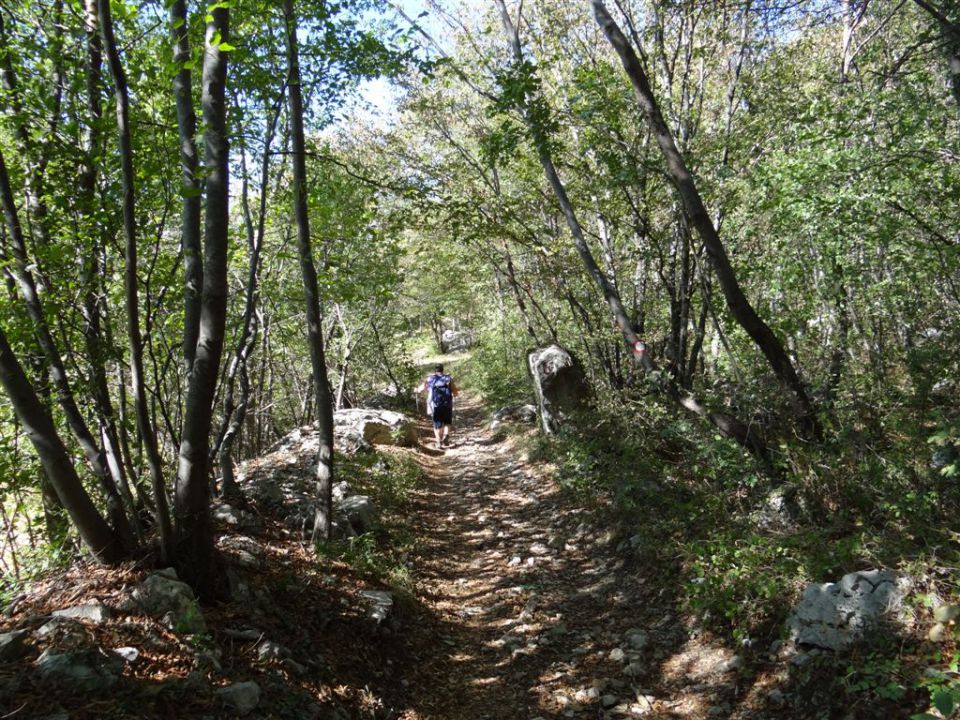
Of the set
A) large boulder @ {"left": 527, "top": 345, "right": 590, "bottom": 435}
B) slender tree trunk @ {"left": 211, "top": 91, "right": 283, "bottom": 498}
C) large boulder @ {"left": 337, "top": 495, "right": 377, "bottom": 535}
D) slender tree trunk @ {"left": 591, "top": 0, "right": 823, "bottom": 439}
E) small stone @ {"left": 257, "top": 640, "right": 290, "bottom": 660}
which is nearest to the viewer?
small stone @ {"left": 257, "top": 640, "right": 290, "bottom": 660}

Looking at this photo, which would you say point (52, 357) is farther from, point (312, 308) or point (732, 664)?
point (732, 664)

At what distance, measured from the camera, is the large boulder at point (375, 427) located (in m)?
12.5

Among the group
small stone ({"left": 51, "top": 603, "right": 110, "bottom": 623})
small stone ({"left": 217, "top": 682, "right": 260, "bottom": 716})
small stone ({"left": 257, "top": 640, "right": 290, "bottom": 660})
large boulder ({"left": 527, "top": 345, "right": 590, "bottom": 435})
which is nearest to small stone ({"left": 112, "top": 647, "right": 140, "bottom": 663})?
small stone ({"left": 51, "top": 603, "right": 110, "bottom": 623})

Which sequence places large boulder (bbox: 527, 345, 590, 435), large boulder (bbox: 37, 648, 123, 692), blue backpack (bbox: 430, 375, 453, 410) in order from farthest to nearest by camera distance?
1. blue backpack (bbox: 430, 375, 453, 410)
2. large boulder (bbox: 527, 345, 590, 435)
3. large boulder (bbox: 37, 648, 123, 692)

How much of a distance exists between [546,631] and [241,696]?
2873 mm

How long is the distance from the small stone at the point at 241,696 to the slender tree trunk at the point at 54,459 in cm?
145

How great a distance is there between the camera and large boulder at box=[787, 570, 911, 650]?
11.4 ft

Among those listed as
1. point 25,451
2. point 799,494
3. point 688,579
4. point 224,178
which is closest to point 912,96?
point 799,494

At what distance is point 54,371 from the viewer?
12.9 feet

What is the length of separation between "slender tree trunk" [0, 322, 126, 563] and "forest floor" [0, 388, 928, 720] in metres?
0.21

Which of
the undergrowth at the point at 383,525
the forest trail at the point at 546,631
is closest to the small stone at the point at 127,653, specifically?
the forest trail at the point at 546,631

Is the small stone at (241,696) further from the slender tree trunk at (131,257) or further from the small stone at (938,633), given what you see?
the small stone at (938,633)

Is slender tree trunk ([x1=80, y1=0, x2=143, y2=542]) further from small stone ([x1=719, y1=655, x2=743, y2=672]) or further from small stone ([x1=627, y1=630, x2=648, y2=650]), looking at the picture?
small stone ([x1=719, y1=655, x2=743, y2=672])

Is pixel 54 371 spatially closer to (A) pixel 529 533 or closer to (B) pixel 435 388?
(A) pixel 529 533
